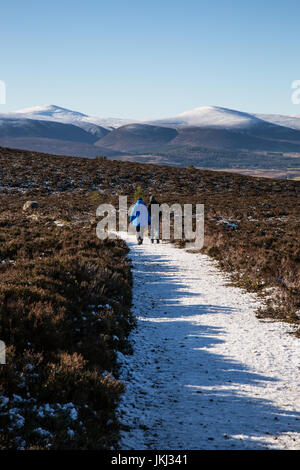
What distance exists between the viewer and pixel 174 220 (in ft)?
83.8

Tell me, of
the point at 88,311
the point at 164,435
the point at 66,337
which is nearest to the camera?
the point at 164,435

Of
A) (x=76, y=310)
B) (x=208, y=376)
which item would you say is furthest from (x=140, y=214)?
(x=208, y=376)

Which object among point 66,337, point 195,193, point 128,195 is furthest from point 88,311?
point 195,193

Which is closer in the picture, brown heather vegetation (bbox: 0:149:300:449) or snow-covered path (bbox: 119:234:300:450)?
brown heather vegetation (bbox: 0:149:300:449)

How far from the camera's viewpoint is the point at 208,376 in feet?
20.2

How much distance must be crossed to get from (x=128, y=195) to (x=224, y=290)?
30.0 m

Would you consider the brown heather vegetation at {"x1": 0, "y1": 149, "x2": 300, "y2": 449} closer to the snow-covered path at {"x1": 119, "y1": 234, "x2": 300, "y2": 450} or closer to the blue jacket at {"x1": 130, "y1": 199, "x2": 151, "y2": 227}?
the snow-covered path at {"x1": 119, "y1": 234, "x2": 300, "y2": 450}

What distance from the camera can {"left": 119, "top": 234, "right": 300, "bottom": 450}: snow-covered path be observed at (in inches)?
183

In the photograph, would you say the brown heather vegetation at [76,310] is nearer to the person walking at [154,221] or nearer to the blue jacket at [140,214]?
the blue jacket at [140,214]

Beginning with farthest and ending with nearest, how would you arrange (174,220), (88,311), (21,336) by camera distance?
(174,220), (88,311), (21,336)

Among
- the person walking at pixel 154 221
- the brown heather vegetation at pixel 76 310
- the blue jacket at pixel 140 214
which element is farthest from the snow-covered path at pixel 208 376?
the person walking at pixel 154 221

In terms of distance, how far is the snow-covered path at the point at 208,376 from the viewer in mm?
4645

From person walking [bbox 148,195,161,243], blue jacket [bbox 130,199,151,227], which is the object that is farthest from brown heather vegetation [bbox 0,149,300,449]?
person walking [bbox 148,195,161,243]
